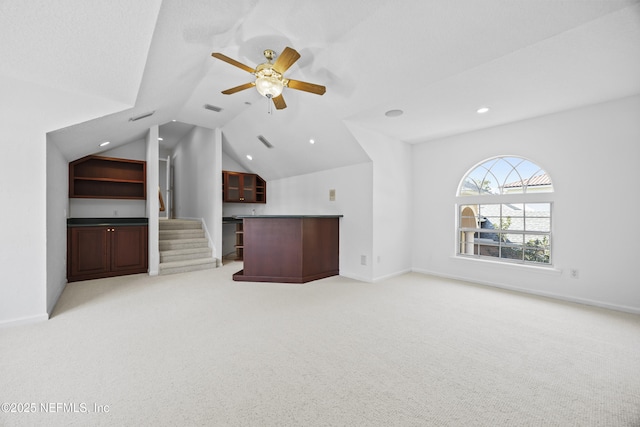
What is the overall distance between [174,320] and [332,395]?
6.69ft

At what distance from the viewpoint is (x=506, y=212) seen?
4250 millimetres

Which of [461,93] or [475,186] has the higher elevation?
[461,93]

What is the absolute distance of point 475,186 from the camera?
457 centimetres

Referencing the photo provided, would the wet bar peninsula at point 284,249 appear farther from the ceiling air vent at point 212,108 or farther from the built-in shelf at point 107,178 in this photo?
the built-in shelf at point 107,178

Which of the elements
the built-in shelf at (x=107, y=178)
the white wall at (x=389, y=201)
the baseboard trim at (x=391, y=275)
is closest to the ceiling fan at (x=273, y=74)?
the white wall at (x=389, y=201)

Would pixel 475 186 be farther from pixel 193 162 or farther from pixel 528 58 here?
pixel 193 162

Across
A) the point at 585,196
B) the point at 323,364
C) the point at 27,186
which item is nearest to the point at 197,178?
the point at 27,186

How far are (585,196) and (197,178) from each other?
7393 millimetres

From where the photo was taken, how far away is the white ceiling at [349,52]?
73.4 inches

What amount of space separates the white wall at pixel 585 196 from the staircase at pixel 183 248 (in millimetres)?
5261

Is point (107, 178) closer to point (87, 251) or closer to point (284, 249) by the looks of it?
point (87, 251)

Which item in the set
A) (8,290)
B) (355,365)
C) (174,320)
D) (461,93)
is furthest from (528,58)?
(8,290)

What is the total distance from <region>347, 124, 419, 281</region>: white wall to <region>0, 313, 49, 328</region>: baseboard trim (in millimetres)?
4224

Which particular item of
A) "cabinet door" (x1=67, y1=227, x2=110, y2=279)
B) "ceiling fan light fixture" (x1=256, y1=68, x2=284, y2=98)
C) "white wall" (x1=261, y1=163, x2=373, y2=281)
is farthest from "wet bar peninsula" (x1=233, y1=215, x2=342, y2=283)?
A: "cabinet door" (x1=67, y1=227, x2=110, y2=279)
